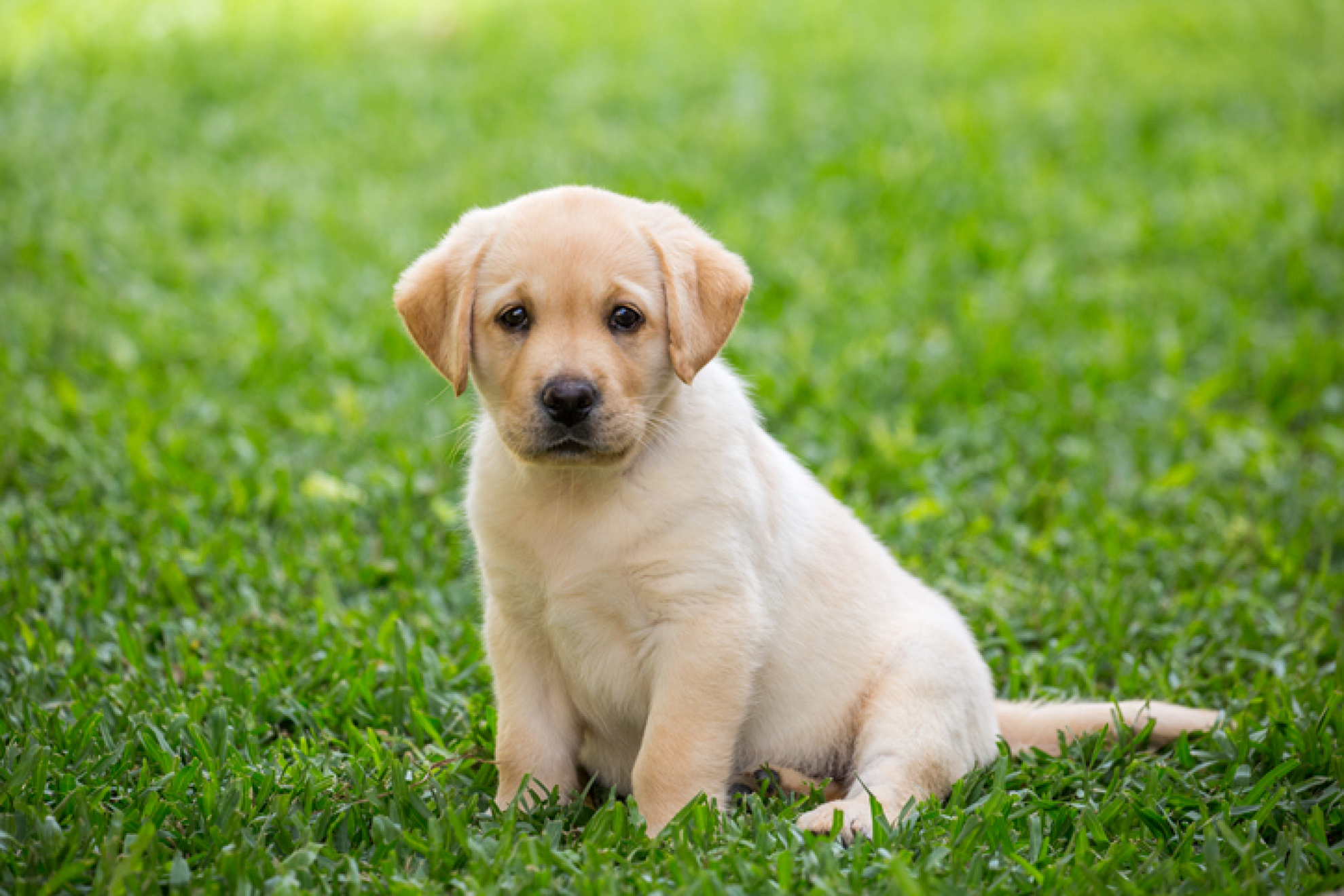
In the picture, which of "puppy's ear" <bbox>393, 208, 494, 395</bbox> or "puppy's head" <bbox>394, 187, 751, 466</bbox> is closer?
"puppy's head" <bbox>394, 187, 751, 466</bbox>

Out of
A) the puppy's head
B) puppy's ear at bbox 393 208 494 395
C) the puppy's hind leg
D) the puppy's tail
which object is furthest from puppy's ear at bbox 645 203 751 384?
the puppy's tail

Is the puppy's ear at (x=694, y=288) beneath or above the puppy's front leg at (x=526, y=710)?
above

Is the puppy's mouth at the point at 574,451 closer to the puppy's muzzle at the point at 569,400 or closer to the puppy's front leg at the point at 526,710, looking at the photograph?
the puppy's muzzle at the point at 569,400

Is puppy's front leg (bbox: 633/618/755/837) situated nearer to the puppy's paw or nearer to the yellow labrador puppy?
the yellow labrador puppy

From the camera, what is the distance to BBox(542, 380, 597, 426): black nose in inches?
120

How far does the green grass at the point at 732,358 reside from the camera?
3.26 meters

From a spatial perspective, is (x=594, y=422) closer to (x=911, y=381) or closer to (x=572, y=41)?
(x=911, y=381)

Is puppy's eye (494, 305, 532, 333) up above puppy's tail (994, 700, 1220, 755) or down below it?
above

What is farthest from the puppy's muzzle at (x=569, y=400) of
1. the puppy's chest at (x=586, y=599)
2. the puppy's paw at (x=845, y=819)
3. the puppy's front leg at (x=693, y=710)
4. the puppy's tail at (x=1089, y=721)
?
the puppy's tail at (x=1089, y=721)

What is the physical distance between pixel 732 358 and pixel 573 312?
3975 mm

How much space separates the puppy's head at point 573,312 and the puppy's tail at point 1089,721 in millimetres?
1579

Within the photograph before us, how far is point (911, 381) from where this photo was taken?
6824 mm

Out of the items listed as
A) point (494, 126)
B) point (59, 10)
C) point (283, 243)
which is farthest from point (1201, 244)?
point (59, 10)

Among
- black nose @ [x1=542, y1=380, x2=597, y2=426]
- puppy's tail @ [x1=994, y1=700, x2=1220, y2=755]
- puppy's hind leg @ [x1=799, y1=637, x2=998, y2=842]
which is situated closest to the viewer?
black nose @ [x1=542, y1=380, x2=597, y2=426]
